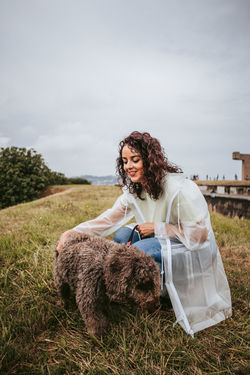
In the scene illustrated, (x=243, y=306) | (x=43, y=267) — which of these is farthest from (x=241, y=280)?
(x=43, y=267)

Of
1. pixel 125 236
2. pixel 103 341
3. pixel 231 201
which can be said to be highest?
pixel 125 236

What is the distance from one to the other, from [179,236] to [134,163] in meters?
0.85

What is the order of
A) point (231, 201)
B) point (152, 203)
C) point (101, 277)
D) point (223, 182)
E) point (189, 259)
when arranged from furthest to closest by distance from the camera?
point (223, 182) < point (231, 201) < point (152, 203) < point (189, 259) < point (101, 277)

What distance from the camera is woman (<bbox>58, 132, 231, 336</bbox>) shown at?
198 centimetres

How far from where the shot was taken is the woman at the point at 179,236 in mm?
1982

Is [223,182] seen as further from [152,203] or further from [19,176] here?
[19,176]

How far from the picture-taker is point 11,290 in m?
2.44

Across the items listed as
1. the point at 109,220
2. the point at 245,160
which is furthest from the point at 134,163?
the point at 245,160

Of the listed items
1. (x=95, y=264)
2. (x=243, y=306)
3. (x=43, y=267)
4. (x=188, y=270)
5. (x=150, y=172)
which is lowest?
(x=243, y=306)

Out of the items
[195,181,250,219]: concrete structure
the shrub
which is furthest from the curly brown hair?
the shrub

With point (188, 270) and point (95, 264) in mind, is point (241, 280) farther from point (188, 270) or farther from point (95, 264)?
point (95, 264)

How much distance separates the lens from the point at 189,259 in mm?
2020

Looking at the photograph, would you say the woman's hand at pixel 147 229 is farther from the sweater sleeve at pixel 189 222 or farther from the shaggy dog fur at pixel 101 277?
the shaggy dog fur at pixel 101 277

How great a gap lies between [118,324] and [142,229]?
0.90m
